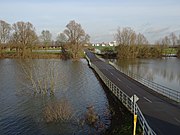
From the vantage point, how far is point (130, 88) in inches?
1300

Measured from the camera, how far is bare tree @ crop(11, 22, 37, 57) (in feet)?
319

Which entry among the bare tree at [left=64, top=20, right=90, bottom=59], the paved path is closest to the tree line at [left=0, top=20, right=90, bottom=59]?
the bare tree at [left=64, top=20, right=90, bottom=59]

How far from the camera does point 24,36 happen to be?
Result: 98.1 meters

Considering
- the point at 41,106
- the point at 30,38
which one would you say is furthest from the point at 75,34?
the point at 41,106

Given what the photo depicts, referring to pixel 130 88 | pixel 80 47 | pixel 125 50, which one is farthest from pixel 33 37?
pixel 130 88

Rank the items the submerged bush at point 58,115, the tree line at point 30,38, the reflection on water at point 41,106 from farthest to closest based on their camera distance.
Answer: the tree line at point 30,38, the submerged bush at point 58,115, the reflection on water at point 41,106

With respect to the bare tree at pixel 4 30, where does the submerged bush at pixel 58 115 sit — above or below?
below

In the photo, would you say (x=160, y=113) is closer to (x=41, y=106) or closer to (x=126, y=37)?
(x=41, y=106)

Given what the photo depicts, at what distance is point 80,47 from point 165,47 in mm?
50186

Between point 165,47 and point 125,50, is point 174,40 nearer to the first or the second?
point 165,47

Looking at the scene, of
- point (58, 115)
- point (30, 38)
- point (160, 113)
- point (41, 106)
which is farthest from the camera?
point (30, 38)

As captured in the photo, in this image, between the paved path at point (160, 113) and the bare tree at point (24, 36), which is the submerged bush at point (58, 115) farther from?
the bare tree at point (24, 36)

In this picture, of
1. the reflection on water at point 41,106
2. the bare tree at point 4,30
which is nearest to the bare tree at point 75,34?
the bare tree at point 4,30

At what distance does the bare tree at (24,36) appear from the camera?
319ft
